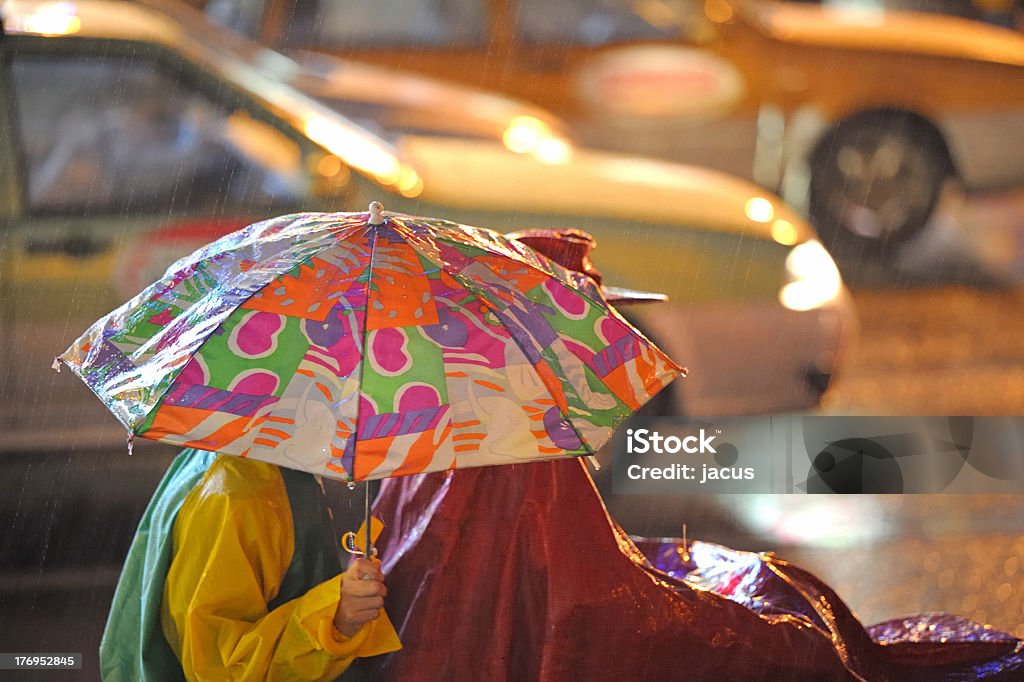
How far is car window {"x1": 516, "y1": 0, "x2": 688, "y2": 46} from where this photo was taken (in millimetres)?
7840

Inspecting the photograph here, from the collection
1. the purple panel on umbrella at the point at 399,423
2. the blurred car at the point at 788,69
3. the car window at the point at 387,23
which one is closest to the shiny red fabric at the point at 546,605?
the purple panel on umbrella at the point at 399,423

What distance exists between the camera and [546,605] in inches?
103

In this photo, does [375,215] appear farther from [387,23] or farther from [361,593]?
[387,23]

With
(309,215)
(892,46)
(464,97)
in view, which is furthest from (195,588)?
(892,46)

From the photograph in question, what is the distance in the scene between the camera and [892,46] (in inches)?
300

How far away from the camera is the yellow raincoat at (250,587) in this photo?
230 centimetres

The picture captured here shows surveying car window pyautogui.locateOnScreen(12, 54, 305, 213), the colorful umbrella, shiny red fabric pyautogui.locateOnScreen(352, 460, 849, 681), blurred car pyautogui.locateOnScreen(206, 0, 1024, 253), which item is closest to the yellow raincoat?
shiny red fabric pyautogui.locateOnScreen(352, 460, 849, 681)

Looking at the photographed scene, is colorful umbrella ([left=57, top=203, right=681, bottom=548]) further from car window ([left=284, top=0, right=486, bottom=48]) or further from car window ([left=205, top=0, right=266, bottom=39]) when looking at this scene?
car window ([left=205, top=0, right=266, bottom=39])

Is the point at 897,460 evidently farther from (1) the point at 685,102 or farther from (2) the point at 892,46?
(1) the point at 685,102

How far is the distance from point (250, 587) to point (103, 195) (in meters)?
2.70

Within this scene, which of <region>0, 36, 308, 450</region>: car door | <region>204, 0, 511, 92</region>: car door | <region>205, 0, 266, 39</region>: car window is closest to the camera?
<region>0, 36, 308, 450</region>: car door

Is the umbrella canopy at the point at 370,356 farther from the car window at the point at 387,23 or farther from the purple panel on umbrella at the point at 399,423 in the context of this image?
A: the car window at the point at 387,23

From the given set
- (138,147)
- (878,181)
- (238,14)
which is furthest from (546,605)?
(238,14)

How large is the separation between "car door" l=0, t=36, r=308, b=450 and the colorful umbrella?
2358mm
